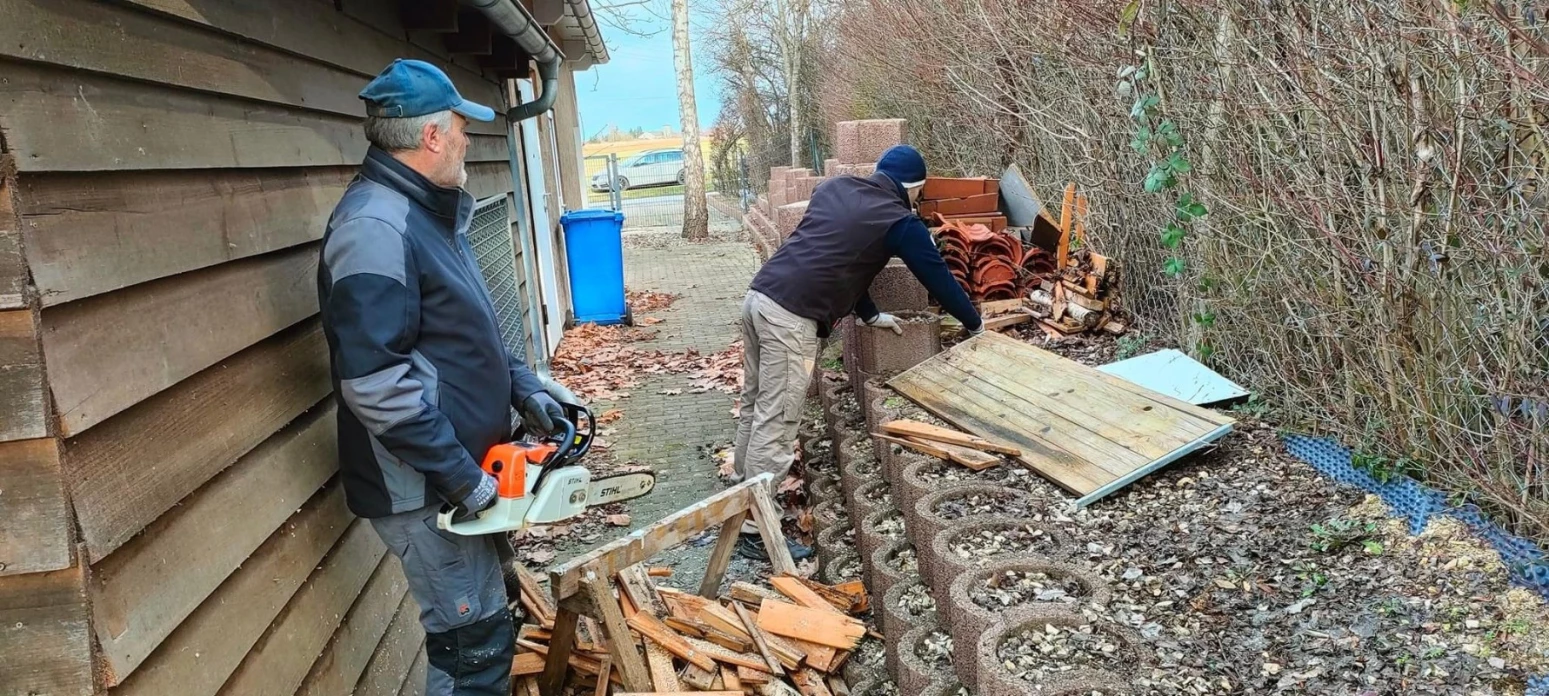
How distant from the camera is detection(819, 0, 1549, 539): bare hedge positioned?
2.76 metres

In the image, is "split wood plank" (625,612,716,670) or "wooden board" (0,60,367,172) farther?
"split wood plank" (625,612,716,670)

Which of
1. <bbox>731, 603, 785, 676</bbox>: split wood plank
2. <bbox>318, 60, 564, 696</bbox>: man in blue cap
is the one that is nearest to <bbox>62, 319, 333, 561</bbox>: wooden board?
<bbox>318, 60, 564, 696</bbox>: man in blue cap

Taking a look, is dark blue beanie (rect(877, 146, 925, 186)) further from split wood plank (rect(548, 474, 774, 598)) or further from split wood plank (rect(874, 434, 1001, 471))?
split wood plank (rect(548, 474, 774, 598))

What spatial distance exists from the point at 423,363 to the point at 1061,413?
113 inches

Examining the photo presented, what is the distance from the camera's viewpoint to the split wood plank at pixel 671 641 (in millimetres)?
3174

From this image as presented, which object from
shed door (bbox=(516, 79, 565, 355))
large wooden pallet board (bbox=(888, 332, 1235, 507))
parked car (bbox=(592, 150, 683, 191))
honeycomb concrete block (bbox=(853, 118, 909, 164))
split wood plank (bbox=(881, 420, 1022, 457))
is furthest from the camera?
parked car (bbox=(592, 150, 683, 191))

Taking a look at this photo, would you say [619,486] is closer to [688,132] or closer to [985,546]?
[985,546]

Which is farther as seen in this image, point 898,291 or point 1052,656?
point 898,291

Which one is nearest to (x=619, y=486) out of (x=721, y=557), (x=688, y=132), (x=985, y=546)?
(x=721, y=557)

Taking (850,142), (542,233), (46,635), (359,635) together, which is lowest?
(359,635)

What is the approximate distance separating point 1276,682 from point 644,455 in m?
4.53

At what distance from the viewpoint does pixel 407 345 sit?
2291 millimetres

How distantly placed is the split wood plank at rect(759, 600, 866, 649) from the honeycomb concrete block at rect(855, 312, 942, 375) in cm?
206

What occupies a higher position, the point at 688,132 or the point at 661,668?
the point at 688,132
